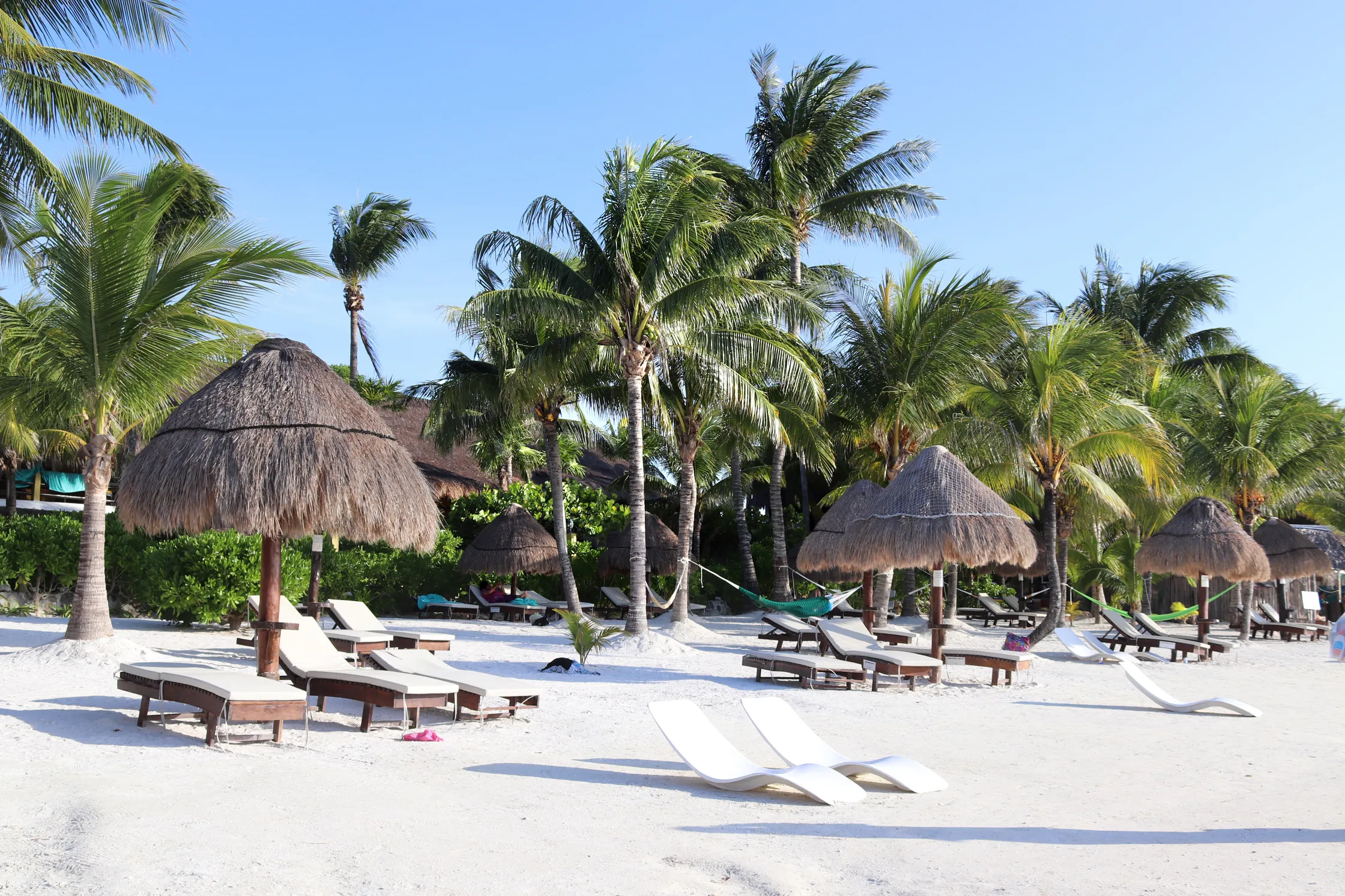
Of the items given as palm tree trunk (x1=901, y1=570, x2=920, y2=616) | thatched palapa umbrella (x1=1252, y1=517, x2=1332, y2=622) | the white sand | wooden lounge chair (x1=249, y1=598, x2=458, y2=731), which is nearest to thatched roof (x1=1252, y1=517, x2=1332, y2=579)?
thatched palapa umbrella (x1=1252, y1=517, x2=1332, y2=622)

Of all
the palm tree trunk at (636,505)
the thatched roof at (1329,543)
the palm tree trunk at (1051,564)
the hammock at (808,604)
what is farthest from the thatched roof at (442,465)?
the thatched roof at (1329,543)

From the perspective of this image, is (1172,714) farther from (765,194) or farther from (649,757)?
(765,194)

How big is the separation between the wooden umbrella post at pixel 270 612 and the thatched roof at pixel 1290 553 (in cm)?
1956

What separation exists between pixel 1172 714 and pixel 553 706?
19.6 ft

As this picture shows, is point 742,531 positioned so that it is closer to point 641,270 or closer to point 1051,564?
point 1051,564

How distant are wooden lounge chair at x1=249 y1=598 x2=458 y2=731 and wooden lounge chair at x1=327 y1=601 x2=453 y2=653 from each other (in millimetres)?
3122

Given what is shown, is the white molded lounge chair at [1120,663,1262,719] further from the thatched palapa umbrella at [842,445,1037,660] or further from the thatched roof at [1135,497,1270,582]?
the thatched roof at [1135,497,1270,582]

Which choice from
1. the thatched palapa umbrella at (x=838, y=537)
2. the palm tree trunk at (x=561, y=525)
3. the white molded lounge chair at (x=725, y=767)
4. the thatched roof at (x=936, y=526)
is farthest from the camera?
the palm tree trunk at (x=561, y=525)

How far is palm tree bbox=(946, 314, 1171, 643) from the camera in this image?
602 inches

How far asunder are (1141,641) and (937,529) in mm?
6945

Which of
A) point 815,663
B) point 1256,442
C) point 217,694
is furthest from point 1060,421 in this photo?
point 217,694

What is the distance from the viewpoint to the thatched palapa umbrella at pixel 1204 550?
17.5 metres

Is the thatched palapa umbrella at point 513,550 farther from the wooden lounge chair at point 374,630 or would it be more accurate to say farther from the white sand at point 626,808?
the white sand at point 626,808

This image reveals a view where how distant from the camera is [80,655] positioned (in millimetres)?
9898
